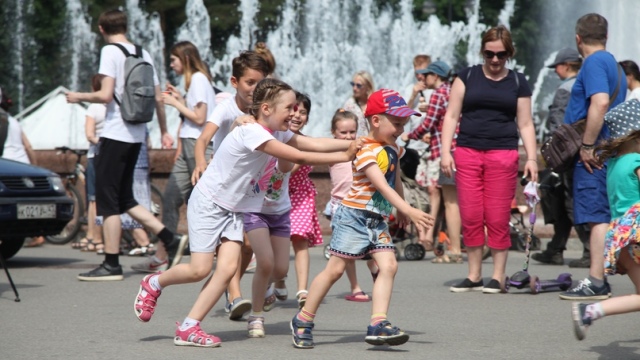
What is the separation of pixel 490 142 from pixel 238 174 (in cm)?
289

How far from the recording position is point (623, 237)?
6418mm

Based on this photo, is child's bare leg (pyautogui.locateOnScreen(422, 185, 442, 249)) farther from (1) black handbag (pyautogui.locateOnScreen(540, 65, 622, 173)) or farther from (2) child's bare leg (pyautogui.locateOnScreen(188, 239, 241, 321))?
(2) child's bare leg (pyautogui.locateOnScreen(188, 239, 241, 321))

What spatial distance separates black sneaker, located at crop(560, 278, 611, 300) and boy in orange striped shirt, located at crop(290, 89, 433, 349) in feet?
7.69

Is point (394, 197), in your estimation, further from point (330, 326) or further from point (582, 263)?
point (582, 263)

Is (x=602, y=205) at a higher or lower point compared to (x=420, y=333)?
higher

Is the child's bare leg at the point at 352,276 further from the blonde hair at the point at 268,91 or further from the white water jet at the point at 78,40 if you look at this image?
the white water jet at the point at 78,40

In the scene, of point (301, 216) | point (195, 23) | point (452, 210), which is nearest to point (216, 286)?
point (301, 216)

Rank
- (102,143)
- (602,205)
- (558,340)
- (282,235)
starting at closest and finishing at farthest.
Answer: (558,340), (282,235), (602,205), (102,143)

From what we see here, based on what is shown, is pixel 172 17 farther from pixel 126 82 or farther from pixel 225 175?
pixel 225 175

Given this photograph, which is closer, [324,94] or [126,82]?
[126,82]

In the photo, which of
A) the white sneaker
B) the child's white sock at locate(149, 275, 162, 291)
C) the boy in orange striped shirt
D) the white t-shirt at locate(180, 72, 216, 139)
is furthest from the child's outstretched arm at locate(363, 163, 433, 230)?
the white sneaker

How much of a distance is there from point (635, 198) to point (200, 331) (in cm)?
244

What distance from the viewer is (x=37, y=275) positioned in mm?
11016

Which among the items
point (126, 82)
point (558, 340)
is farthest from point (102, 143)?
point (558, 340)
